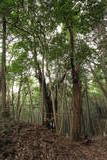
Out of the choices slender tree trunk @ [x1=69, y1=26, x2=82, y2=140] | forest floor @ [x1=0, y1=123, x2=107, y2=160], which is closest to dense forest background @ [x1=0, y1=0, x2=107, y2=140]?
slender tree trunk @ [x1=69, y1=26, x2=82, y2=140]

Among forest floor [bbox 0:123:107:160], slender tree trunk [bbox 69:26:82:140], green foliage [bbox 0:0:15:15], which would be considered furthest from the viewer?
slender tree trunk [bbox 69:26:82:140]

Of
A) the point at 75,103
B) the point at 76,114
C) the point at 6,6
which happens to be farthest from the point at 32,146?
the point at 6,6

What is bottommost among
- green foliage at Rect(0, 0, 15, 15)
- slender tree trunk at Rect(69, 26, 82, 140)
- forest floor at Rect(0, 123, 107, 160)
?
forest floor at Rect(0, 123, 107, 160)

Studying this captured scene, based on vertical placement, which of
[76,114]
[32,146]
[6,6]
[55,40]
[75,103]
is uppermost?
[6,6]

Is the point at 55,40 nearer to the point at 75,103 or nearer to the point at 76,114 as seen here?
the point at 75,103

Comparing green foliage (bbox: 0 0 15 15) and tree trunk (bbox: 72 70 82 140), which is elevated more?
green foliage (bbox: 0 0 15 15)

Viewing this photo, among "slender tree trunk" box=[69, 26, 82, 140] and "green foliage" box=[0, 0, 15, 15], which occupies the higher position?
"green foliage" box=[0, 0, 15, 15]

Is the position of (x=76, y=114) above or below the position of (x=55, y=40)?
below

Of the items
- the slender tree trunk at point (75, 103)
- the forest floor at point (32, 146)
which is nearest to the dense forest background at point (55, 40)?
the slender tree trunk at point (75, 103)

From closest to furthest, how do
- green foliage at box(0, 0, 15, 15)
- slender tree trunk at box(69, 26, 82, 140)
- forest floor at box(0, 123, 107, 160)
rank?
1. forest floor at box(0, 123, 107, 160)
2. green foliage at box(0, 0, 15, 15)
3. slender tree trunk at box(69, 26, 82, 140)

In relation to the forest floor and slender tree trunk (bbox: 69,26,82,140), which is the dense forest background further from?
the forest floor

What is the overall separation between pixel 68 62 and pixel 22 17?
216 cm

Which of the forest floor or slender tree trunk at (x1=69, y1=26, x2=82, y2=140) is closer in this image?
the forest floor

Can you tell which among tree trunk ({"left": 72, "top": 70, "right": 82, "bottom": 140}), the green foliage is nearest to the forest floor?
tree trunk ({"left": 72, "top": 70, "right": 82, "bottom": 140})
